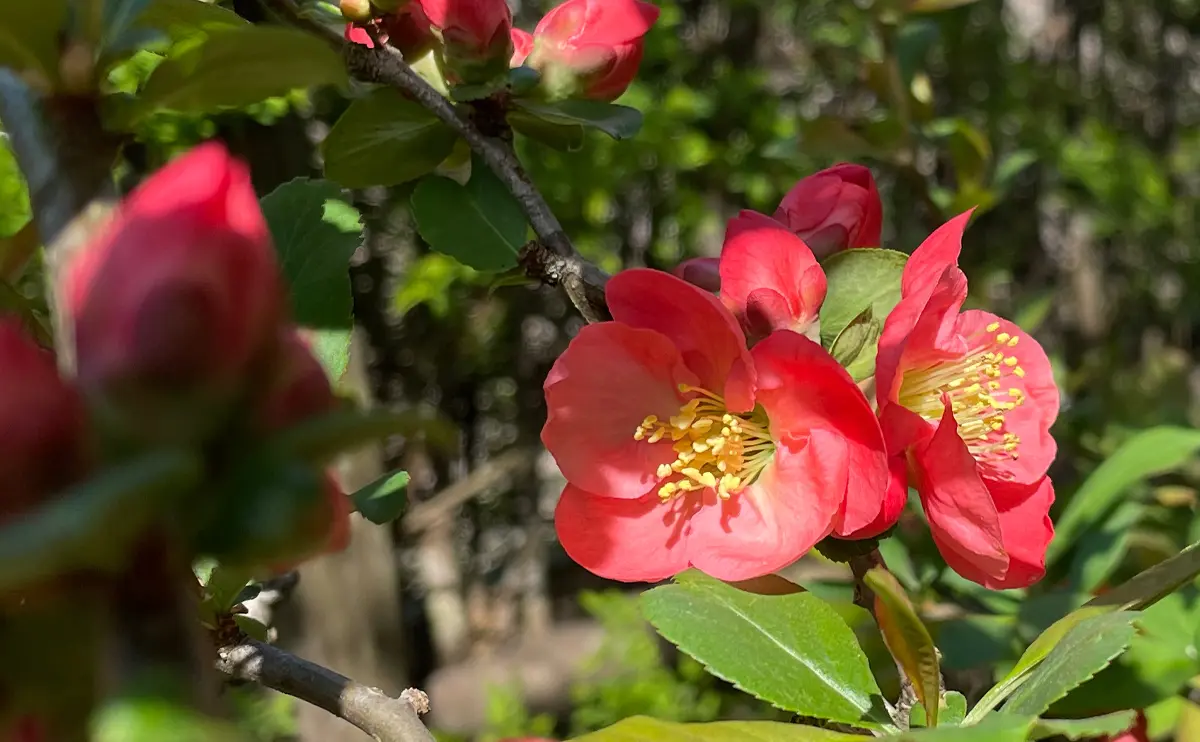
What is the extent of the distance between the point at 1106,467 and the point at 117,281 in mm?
1018

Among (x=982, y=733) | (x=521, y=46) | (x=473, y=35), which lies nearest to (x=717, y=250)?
(x=521, y=46)

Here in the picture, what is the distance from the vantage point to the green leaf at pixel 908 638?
1.65 feet

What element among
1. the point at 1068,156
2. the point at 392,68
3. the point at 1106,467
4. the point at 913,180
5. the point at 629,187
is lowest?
the point at 629,187

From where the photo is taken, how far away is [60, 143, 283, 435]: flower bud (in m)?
0.25

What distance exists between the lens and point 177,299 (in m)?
0.25

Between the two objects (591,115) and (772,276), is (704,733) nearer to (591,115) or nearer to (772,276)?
(772,276)

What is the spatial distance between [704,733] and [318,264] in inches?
12.1

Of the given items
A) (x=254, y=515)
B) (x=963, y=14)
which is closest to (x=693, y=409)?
(x=254, y=515)

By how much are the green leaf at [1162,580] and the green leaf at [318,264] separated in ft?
1.39

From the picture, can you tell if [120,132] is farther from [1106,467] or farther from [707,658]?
[1106,467]

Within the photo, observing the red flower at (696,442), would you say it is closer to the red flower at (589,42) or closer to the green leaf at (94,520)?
the red flower at (589,42)

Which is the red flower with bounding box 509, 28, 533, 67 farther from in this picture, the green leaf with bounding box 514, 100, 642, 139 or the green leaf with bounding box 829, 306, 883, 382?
the green leaf with bounding box 829, 306, 883, 382

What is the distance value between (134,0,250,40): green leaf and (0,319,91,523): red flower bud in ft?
0.79

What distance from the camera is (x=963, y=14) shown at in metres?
2.93
